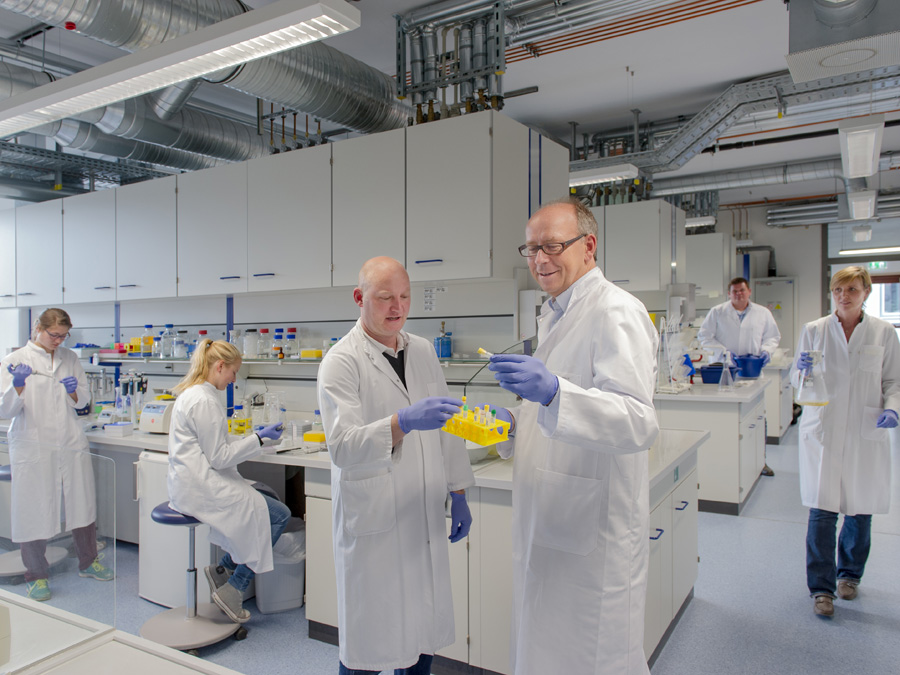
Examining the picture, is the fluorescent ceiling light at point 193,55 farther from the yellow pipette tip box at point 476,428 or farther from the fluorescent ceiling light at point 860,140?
the fluorescent ceiling light at point 860,140

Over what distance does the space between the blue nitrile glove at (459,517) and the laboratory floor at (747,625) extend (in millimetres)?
972

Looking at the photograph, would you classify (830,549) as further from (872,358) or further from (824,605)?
(872,358)

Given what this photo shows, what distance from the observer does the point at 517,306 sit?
3.13 metres

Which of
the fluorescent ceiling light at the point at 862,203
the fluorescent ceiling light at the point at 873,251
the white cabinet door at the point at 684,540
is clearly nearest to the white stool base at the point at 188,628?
the white cabinet door at the point at 684,540

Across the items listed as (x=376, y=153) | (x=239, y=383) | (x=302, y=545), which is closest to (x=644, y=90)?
(x=376, y=153)

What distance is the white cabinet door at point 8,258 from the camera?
4984 millimetres

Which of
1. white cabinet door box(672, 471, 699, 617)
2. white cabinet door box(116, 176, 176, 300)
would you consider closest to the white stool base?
white cabinet door box(672, 471, 699, 617)

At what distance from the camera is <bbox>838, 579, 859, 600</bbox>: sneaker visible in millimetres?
3039

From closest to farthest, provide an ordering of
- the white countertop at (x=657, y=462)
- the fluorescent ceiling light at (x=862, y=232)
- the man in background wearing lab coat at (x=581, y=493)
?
1. the man in background wearing lab coat at (x=581, y=493)
2. the white countertop at (x=657, y=462)
3. the fluorescent ceiling light at (x=862, y=232)

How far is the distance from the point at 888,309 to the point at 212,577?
39.5 feet

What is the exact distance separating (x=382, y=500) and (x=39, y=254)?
4447 millimetres

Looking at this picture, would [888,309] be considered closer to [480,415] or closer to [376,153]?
[376,153]

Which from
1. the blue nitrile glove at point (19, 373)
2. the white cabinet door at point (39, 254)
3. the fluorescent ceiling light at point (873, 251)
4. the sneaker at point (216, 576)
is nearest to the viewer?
the sneaker at point (216, 576)

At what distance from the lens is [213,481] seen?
2.61m
